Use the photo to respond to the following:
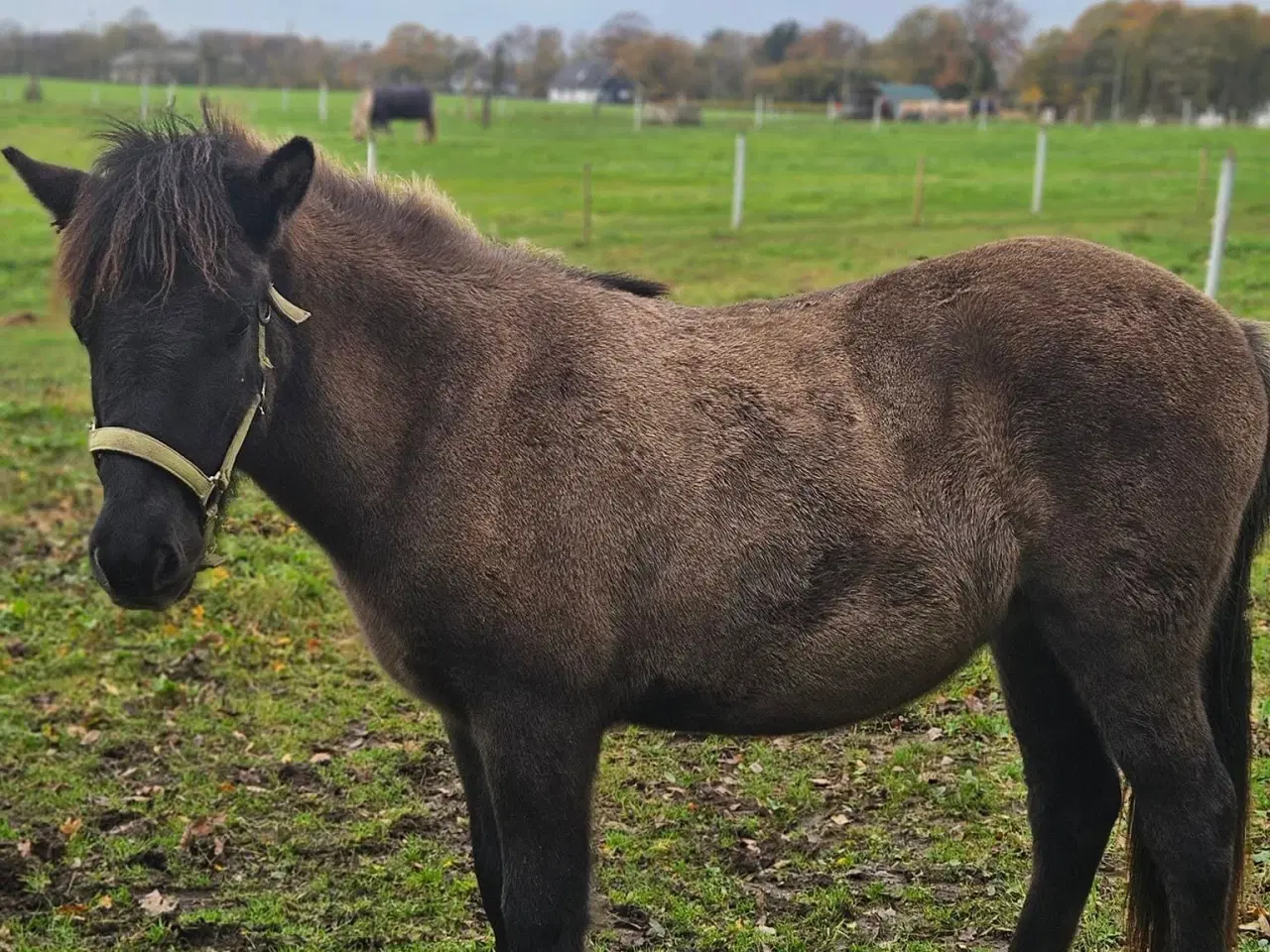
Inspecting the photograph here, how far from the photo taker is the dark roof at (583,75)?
8788 cm

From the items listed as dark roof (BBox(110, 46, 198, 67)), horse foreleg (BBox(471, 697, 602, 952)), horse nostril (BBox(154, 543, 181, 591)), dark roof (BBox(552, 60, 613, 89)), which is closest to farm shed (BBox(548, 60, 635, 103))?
dark roof (BBox(552, 60, 613, 89))

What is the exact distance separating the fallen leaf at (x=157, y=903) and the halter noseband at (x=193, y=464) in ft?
6.20

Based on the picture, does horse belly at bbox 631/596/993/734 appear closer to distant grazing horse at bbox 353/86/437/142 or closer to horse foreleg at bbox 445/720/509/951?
horse foreleg at bbox 445/720/509/951

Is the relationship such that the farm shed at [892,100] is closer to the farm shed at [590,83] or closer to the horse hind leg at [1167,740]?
the farm shed at [590,83]

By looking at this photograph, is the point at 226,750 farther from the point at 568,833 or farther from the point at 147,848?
the point at 568,833

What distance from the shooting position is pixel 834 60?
75938mm

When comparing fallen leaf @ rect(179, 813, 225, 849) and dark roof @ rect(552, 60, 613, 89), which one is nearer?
fallen leaf @ rect(179, 813, 225, 849)

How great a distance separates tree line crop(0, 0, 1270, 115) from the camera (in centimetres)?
6078

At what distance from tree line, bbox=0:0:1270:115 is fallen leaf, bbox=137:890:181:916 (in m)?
54.0

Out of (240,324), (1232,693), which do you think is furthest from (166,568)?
(1232,693)

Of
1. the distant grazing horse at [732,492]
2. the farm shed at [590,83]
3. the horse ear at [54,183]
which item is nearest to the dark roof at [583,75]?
the farm shed at [590,83]

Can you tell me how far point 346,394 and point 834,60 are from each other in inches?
3097

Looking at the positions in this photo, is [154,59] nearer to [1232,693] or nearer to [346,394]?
[346,394]

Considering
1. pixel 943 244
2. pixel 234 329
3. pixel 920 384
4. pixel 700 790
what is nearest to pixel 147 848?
pixel 700 790
